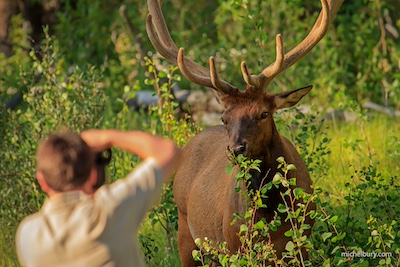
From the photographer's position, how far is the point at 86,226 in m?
3.21

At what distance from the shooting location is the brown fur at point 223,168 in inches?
237

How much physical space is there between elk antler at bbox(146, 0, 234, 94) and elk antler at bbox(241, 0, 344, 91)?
19 cm

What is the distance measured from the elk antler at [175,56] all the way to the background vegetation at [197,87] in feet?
1.70

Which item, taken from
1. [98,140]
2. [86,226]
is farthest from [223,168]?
[86,226]

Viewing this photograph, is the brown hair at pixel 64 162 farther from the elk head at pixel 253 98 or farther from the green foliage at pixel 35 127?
the green foliage at pixel 35 127

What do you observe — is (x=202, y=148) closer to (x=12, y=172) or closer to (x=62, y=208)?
(x=12, y=172)

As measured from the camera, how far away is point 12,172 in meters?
8.38

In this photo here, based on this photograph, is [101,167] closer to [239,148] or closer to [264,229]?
[264,229]

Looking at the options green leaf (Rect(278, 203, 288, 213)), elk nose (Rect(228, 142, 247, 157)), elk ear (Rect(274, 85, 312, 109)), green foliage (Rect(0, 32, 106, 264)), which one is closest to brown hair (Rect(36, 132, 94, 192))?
green leaf (Rect(278, 203, 288, 213))

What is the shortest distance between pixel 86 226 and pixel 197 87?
30.7ft

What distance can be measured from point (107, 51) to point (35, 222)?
34.4ft

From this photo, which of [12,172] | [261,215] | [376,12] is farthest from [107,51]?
[261,215]

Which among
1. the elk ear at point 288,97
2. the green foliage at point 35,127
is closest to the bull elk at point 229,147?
the elk ear at point 288,97


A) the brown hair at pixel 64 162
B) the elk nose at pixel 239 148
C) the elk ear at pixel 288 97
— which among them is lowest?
the elk nose at pixel 239 148
